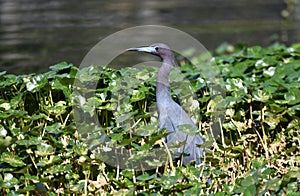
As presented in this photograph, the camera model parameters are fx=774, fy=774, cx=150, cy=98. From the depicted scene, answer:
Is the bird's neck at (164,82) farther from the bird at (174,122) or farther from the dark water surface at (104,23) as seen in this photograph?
the dark water surface at (104,23)

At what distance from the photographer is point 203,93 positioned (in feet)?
18.8

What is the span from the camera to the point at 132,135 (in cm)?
504

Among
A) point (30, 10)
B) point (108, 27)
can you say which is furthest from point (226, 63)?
point (30, 10)

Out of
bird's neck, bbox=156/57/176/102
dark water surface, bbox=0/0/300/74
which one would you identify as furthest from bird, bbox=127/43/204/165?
dark water surface, bbox=0/0/300/74

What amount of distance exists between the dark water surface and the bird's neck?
13.4 feet

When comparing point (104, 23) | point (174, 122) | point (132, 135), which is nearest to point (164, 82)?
point (174, 122)

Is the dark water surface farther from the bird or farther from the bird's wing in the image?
the bird's wing

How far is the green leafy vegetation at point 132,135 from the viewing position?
4.57m

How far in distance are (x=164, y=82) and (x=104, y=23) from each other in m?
7.56

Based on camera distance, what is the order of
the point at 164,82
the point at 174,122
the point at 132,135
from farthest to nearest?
the point at 164,82
the point at 174,122
the point at 132,135

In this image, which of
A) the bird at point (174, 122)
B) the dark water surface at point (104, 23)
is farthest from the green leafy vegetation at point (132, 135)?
the dark water surface at point (104, 23)

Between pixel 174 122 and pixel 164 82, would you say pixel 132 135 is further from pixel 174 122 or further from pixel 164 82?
pixel 164 82

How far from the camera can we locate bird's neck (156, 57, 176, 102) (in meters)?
5.32

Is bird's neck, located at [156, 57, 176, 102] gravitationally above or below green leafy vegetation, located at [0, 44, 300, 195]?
above
